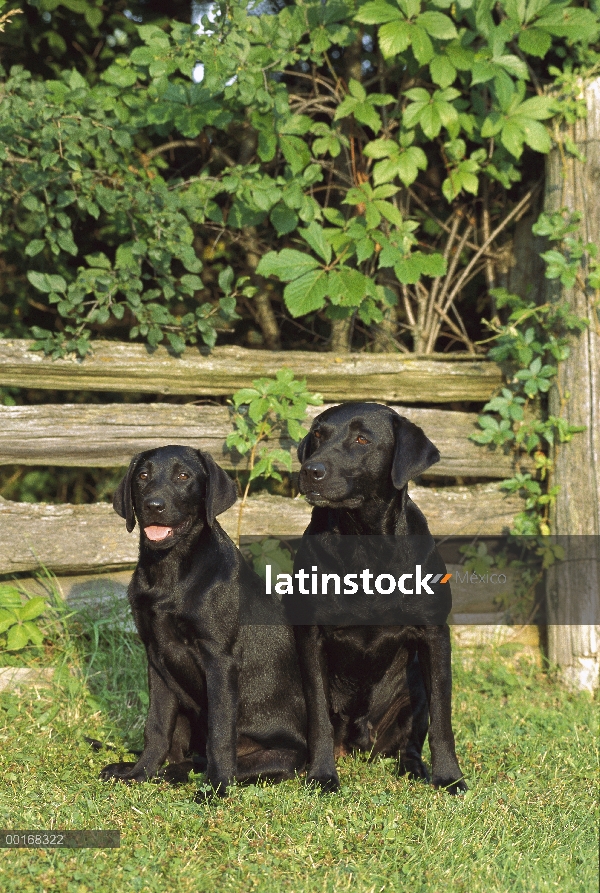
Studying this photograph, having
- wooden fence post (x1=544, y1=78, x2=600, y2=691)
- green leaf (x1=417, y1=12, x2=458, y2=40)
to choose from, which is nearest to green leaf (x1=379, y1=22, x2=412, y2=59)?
green leaf (x1=417, y1=12, x2=458, y2=40)

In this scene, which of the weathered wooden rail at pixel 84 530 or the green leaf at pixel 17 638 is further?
the weathered wooden rail at pixel 84 530

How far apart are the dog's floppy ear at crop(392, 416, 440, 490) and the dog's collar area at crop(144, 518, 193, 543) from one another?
0.86m

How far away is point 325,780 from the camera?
3693mm

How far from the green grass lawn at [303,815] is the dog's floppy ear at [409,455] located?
1211 millimetres

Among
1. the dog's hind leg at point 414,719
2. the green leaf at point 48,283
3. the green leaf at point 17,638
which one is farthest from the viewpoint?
the green leaf at point 48,283

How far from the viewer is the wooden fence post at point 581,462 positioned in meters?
5.28

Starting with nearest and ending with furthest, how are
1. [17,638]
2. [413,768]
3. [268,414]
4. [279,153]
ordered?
[413,768]
[17,638]
[268,414]
[279,153]

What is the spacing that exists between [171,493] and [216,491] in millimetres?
189

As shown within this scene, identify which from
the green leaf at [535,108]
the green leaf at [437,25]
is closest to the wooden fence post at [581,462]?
the green leaf at [535,108]

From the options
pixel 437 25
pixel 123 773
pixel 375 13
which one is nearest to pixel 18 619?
pixel 123 773

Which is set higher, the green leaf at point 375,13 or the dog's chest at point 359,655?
the green leaf at point 375,13

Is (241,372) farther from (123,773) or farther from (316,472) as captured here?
(123,773)

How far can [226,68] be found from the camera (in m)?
4.58

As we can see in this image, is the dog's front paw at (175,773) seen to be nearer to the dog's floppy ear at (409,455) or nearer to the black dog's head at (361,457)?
the black dog's head at (361,457)
